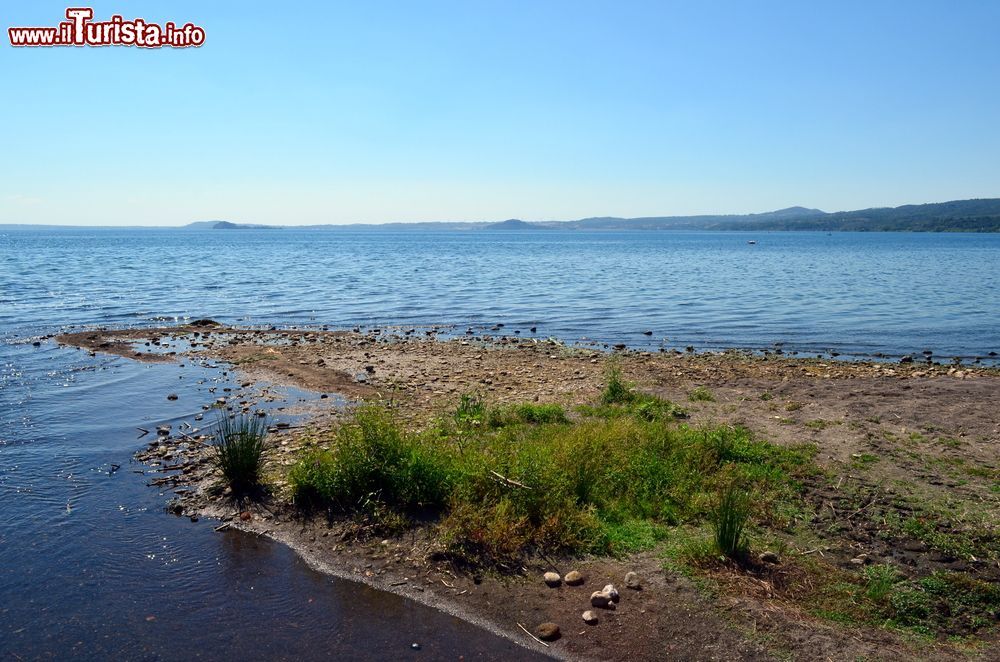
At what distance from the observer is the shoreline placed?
6.71 meters

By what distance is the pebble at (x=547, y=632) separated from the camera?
655cm

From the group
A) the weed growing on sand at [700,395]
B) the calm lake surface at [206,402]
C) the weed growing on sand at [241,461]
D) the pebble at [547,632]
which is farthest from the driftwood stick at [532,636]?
the weed growing on sand at [700,395]

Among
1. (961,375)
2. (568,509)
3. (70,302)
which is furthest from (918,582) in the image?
(70,302)

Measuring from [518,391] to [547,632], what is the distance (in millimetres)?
9207

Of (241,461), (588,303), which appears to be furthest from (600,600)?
(588,303)

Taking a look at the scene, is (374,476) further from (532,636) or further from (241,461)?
(532,636)

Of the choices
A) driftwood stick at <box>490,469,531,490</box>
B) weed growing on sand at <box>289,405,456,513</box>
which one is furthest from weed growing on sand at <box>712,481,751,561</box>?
weed growing on sand at <box>289,405,456,513</box>

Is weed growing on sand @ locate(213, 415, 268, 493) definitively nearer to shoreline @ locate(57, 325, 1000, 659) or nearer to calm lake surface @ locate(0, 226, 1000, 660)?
shoreline @ locate(57, 325, 1000, 659)

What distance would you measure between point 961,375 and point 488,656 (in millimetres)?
16631

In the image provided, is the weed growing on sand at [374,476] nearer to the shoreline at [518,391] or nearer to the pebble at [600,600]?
the shoreline at [518,391]

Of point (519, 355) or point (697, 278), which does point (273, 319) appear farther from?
point (697, 278)

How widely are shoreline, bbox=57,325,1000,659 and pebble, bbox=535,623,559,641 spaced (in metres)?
0.10

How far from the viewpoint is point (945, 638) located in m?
6.32

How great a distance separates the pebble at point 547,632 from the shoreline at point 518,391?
97 mm
